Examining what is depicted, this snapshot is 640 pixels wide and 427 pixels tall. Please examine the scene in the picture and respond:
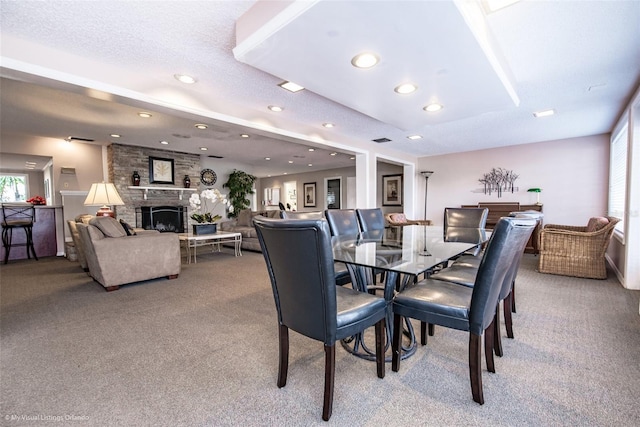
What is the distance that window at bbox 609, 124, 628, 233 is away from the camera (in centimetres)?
390

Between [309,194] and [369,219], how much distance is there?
285 inches

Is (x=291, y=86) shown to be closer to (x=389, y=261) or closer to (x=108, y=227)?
(x=389, y=261)

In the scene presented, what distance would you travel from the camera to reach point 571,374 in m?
1.67

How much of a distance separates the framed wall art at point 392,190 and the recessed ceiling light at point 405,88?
19.7 ft

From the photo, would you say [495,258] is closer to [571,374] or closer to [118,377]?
[571,374]

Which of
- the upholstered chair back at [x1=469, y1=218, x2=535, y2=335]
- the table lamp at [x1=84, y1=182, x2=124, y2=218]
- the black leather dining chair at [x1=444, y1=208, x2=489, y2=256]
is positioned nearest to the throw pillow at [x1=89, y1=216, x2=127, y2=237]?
the table lamp at [x1=84, y1=182, x2=124, y2=218]

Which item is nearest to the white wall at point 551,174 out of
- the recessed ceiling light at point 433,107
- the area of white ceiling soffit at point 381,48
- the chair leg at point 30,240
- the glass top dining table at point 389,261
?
the area of white ceiling soffit at point 381,48

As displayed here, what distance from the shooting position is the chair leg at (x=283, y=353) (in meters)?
1.55

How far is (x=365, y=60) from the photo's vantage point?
6.64 feet

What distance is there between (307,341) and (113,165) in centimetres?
610

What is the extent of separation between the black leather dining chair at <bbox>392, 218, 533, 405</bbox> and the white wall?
5.14 metres

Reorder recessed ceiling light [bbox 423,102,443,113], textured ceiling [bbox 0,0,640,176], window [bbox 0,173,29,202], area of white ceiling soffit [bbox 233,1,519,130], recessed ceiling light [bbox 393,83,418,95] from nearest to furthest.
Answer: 1. area of white ceiling soffit [bbox 233,1,519,130]
2. textured ceiling [bbox 0,0,640,176]
3. recessed ceiling light [bbox 393,83,418,95]
4. recessed ceiling light [bbox 423,102,443,113]
5. window [bbox 0,173,29,202]

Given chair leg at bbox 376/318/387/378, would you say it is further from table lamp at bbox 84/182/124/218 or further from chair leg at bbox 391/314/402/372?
table lamp at bbox 84/182/124/218

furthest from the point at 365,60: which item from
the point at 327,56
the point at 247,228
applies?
the point at 247,228
